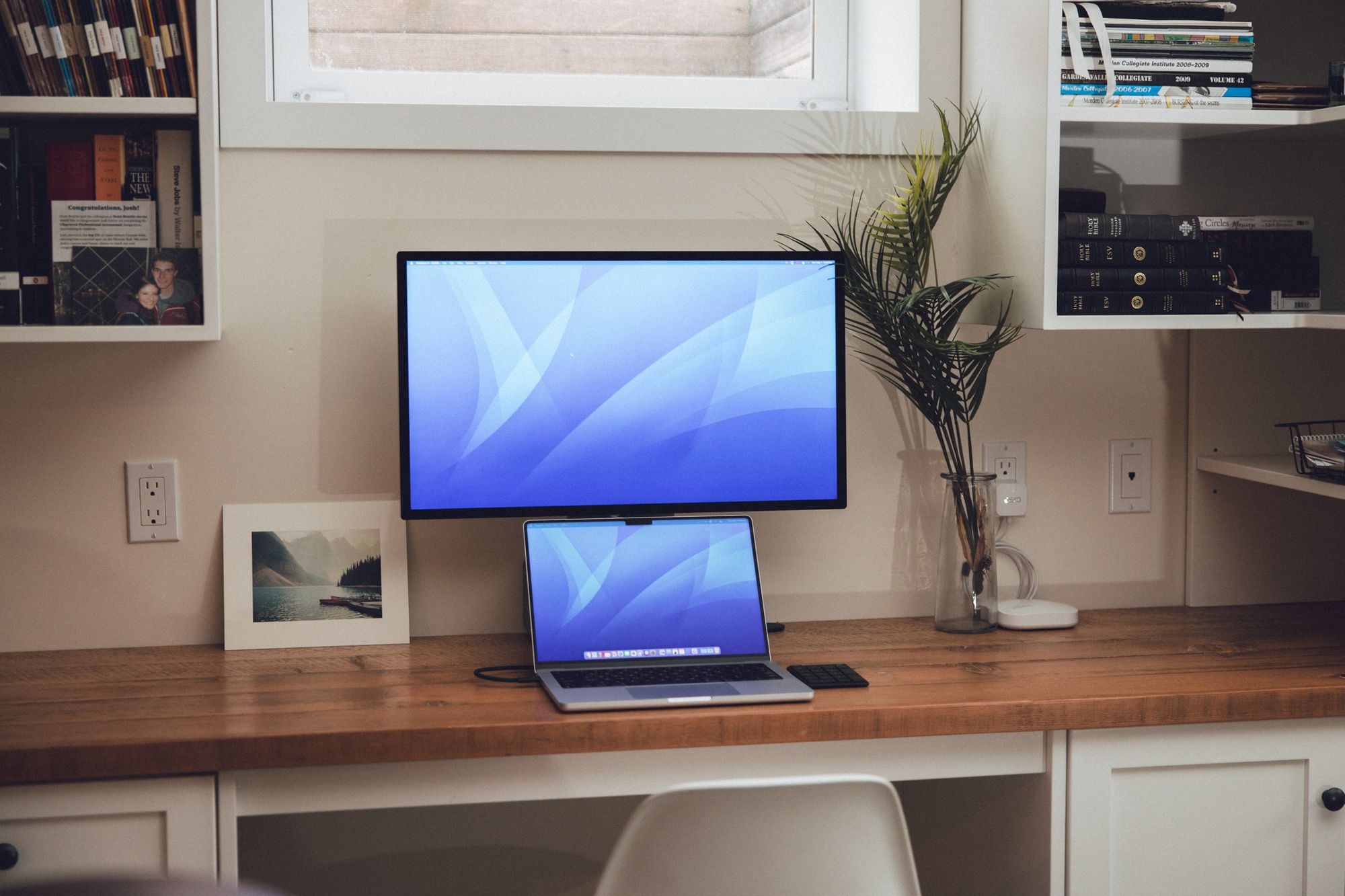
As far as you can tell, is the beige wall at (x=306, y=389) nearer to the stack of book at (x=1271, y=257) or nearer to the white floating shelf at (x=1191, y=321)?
the white floating shelf at (x=1191, y=321)

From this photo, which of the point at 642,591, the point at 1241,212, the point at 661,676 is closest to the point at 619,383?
the point at 642,591

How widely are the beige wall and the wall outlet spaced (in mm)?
18

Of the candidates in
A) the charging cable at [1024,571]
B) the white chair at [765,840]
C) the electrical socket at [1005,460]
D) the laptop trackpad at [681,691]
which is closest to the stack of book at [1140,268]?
the electrical socket at [1005,460]

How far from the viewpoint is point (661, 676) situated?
162 cm

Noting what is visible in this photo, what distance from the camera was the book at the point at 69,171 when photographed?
1681 millimetres

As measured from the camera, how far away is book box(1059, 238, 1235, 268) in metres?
1.77

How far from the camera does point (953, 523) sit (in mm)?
1907

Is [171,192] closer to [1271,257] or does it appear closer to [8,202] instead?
[8,202]

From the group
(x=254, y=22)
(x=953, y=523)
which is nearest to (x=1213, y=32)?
(x=953, y=523)

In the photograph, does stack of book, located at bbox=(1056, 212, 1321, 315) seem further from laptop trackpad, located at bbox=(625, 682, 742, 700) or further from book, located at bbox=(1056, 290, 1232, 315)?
laptop trackpad, located at bbox=(625, 682, 742, 700)

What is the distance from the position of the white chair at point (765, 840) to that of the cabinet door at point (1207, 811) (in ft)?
1.56

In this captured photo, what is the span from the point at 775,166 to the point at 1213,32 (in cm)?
68

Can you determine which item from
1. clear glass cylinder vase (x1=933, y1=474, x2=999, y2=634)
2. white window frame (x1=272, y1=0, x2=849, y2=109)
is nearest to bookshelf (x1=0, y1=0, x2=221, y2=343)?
white window frame (x1=272, y1=0, x2=849, y2=109)

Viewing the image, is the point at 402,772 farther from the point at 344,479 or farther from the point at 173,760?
the point at 344,479
